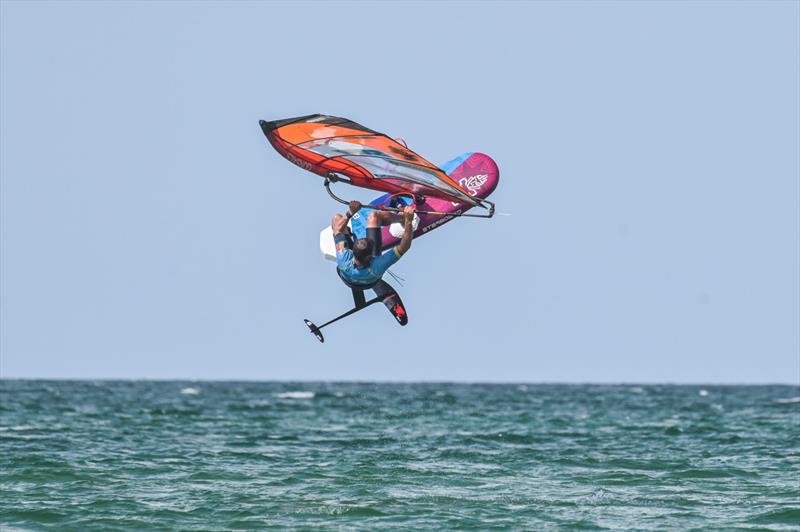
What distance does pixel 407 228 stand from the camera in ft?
44.5

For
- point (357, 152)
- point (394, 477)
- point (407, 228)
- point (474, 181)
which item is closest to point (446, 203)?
point (474, 181)

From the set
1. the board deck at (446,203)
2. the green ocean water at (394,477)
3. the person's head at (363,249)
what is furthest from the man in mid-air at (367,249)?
the green ocean water at (394,477)

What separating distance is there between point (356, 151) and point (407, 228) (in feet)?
3.28

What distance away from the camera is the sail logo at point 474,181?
52.4 ft

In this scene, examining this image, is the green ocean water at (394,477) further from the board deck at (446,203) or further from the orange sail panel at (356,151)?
the orange sail panel at (356,151)

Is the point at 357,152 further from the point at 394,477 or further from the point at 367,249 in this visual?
the point at 394,477

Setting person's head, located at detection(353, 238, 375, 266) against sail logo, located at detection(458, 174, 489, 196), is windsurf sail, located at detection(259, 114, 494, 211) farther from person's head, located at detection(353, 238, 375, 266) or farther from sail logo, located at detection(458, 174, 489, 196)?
sail logo, located at detection(458, 174, 489, 196)

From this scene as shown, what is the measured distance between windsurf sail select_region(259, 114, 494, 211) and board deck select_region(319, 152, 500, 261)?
488 mm

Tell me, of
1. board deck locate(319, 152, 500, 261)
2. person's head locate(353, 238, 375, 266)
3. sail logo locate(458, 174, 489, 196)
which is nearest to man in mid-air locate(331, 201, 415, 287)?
person's head locate(353, 238, 375, 266)

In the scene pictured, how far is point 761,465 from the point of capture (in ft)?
79.7

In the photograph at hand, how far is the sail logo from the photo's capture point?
52.4 feet

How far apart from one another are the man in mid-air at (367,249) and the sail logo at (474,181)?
87.3 inches

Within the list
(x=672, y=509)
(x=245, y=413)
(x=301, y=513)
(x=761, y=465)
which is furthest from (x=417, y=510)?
(x=245, y=413)

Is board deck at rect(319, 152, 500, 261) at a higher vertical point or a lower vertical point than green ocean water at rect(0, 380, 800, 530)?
higher
